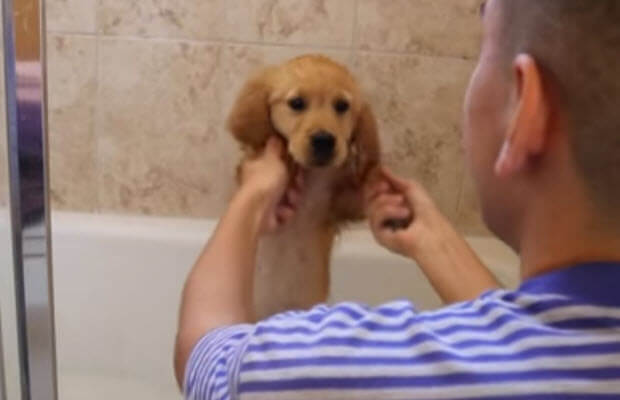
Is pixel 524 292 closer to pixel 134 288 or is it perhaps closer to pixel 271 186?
pixel 271 186

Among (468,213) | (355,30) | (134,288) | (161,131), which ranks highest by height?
(355,30)

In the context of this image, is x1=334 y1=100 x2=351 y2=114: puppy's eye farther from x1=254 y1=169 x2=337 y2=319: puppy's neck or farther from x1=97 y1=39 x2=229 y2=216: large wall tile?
x1=97 y1=39 x2=229 y2=216: large wall tile

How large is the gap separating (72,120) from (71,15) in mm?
198

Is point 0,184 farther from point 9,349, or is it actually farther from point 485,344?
point 485,344

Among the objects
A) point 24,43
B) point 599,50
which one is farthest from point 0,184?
point 599,50

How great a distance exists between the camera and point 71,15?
145cm

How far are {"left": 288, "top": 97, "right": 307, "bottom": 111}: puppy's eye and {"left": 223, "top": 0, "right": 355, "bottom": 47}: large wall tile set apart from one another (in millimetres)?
312

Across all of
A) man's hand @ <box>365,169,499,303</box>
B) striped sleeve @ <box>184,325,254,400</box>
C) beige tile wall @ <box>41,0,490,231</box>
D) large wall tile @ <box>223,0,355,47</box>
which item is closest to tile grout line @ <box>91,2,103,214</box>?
beige tile wall @ <box>41,0,490,231</box>

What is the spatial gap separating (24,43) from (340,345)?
43 centimetres

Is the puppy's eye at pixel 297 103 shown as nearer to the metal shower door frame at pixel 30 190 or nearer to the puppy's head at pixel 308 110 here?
the puppy's head at pixel 308 110

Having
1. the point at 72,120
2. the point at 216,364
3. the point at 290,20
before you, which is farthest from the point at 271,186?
the point at 72,120

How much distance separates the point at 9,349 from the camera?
0.82m

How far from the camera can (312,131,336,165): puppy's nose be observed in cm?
111

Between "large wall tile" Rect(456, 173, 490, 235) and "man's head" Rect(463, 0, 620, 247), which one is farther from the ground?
"man's head" Rect(463, 0, 620, 247)
